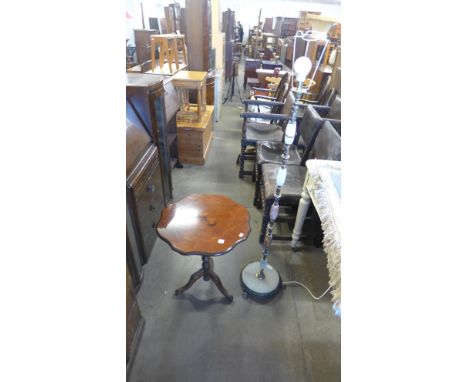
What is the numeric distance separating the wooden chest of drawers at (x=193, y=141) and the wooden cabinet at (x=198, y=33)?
725 millimetres

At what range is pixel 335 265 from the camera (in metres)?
0.96

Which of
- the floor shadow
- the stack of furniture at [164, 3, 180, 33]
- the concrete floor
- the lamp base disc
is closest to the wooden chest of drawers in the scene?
the concrete floor

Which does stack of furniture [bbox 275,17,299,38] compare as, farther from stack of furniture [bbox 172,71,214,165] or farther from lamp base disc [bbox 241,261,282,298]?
lamp base disc [bbox 241,261,282,298]

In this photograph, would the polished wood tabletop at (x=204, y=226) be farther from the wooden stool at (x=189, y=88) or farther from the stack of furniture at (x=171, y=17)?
the stack of furniture at (x=171, y=17)

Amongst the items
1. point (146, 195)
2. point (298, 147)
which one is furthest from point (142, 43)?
point (146, 195)

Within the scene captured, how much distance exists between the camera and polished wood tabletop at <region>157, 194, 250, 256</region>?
117 centimetres

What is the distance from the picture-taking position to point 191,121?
2.76 metres

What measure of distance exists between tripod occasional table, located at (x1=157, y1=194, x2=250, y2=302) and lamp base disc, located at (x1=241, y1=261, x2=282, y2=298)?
14cm
